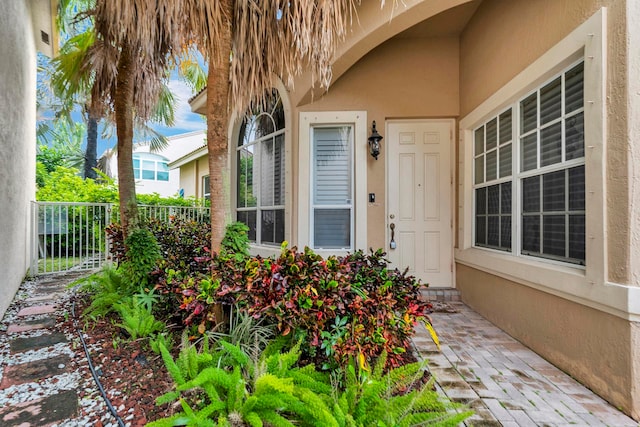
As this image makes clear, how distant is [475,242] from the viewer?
410cm

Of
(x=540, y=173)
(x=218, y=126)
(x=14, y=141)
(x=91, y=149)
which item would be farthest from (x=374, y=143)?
(x=91, y=149)

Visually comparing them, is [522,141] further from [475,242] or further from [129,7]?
[129,7]

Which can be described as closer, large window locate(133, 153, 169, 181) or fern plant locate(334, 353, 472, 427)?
fern plant locate(334, 353, 472, 427)

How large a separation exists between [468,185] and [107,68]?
5.05 metres

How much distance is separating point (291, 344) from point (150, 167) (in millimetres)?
19640

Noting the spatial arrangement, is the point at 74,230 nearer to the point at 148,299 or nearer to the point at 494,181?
the point at 148,299

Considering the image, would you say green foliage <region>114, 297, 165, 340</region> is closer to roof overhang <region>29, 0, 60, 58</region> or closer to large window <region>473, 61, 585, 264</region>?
large window <region>473, 61, 585, 264</region>

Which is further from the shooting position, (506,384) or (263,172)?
(263,172)

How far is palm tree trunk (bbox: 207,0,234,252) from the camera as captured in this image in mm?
2676

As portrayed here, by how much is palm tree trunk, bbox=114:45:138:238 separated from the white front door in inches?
138

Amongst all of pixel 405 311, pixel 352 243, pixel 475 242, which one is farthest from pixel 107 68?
pixel 475 242

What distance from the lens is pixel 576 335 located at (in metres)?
2.39

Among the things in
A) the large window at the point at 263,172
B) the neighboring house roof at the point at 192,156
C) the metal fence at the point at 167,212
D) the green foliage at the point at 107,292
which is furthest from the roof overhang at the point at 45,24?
the green foliage at the point at 107,292

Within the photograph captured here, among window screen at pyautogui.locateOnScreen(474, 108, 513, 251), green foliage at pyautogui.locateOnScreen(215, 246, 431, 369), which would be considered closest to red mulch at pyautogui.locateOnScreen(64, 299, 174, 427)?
green foliage at pyautogui.locateOnScreen(215, 246, 431, 369)
